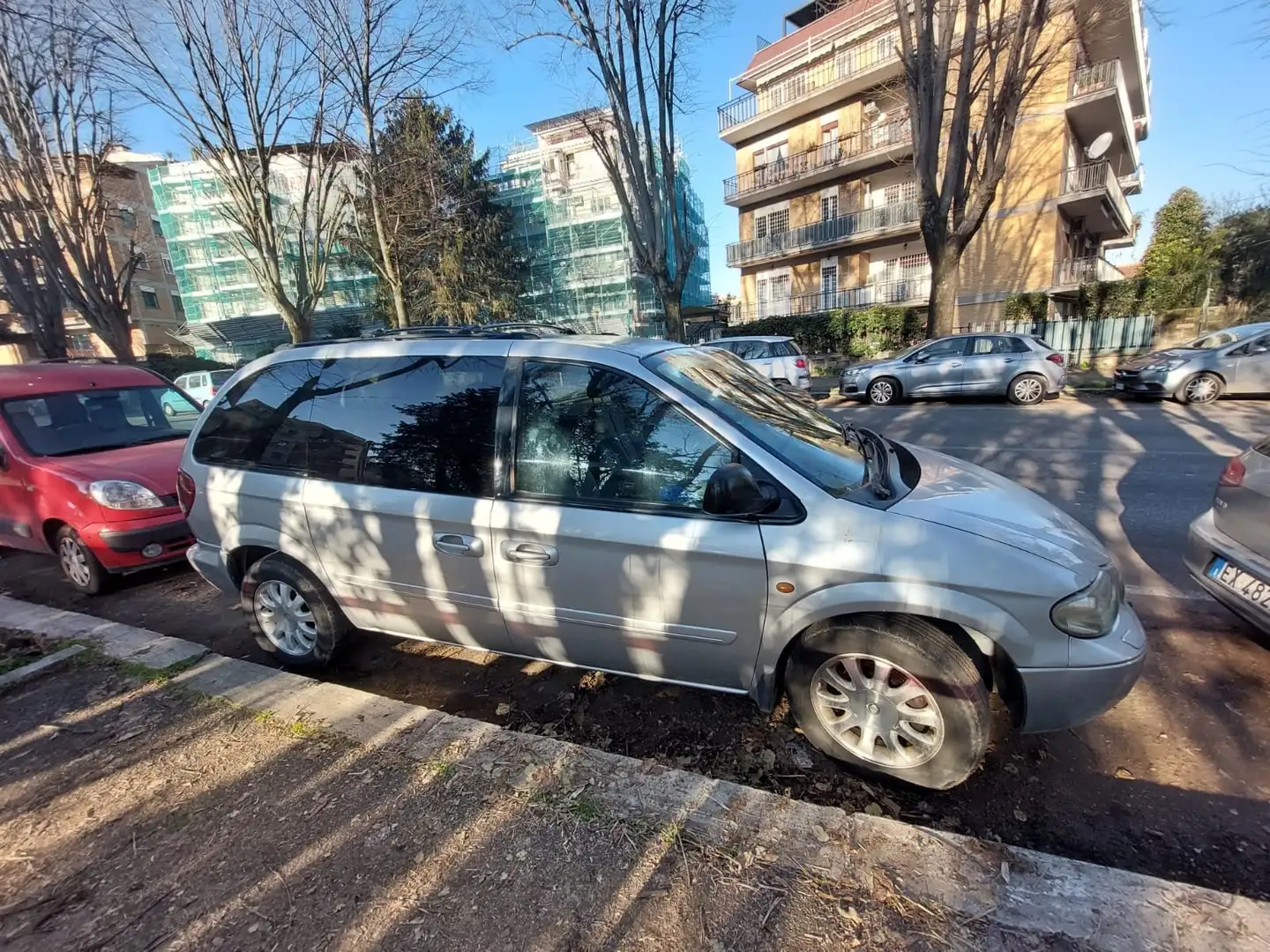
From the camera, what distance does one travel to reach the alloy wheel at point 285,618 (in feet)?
10.9

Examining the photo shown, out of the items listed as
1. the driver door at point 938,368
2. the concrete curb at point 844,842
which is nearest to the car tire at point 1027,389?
the driver door at point 938,368

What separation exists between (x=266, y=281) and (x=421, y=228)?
10732mm

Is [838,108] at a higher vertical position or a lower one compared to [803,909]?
higher

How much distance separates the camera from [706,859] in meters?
1.77

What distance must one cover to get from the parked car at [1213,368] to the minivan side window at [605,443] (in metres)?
12.6

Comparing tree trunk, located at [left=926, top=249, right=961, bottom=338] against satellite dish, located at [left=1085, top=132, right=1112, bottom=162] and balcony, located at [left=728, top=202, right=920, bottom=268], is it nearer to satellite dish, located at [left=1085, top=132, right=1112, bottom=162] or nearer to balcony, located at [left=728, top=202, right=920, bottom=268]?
balcony, located at [left=728, top=202, right=920, bottom=268]

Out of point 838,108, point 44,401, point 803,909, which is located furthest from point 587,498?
point 838,108

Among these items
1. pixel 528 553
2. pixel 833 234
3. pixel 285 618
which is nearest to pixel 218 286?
pixel 833 234

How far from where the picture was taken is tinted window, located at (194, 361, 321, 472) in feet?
10.3

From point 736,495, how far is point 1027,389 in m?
12.4

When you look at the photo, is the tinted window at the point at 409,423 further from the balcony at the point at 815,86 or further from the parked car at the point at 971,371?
the balcony at the point at 815,86

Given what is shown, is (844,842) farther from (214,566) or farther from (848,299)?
(848,299)

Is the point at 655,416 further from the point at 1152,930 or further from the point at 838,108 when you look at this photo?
the point at 838,108

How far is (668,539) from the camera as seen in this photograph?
232 cm
